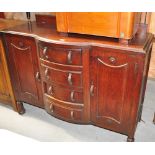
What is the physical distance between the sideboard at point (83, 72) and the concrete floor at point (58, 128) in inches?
7.8

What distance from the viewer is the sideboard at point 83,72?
1190 mm

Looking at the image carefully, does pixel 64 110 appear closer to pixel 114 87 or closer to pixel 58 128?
A: pixel 58 128

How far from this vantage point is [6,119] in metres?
1.90

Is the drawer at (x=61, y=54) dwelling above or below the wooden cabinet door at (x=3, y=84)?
above

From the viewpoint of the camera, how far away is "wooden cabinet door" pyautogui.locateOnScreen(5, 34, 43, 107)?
149 cm

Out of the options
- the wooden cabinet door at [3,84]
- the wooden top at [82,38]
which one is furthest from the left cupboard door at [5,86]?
the wooden top at [82,38]

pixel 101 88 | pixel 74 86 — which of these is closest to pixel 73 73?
pixel 74 86

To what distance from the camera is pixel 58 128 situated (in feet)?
5.75

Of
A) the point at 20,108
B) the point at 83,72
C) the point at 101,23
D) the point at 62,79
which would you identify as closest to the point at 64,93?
the point at 62,79

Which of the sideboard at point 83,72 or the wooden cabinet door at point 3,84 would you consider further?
the wooden cabinet door at point 3,84

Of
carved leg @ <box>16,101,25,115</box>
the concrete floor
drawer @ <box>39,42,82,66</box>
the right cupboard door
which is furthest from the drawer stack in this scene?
carved leg @ <box>16,101,25,115</box>

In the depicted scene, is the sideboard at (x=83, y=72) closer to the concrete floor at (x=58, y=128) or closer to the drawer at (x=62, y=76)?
the drawer at (x=62, y=76)

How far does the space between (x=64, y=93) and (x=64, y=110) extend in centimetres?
16
